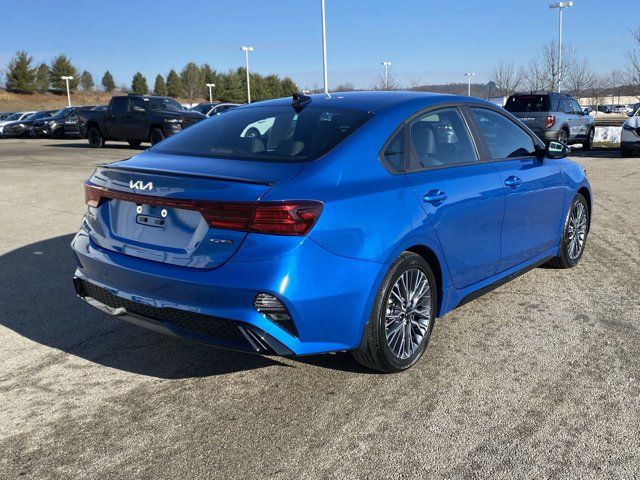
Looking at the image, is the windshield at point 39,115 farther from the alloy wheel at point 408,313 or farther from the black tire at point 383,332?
the black tire at point 383,332

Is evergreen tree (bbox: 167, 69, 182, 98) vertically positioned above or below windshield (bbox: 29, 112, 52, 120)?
above

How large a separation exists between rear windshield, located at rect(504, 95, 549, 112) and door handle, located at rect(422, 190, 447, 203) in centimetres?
1628

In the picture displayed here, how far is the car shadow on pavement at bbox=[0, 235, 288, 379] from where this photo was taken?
397cm

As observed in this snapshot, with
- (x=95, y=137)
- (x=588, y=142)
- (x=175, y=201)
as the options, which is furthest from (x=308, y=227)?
(x=95, y=137)

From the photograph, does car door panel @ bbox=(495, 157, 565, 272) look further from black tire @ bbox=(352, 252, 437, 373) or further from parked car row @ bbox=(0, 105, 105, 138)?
parked car row @ bbox=(0, 105, 105, 138)

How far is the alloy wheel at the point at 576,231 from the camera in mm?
5930

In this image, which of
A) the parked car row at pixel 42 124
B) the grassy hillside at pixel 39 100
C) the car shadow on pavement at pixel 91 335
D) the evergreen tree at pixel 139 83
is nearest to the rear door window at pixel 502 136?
the car shadow on pavement at pixel 91 335

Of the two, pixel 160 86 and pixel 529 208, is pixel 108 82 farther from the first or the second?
pixel 529 208

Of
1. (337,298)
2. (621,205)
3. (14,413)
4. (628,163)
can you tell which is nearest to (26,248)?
(14,413)

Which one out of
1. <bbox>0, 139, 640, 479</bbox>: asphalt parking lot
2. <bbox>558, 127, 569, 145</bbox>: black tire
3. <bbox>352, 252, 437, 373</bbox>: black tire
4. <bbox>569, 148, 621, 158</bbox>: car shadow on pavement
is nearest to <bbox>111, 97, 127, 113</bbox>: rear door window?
<bbox>558, 127, 569, 145</bbox>: black tire

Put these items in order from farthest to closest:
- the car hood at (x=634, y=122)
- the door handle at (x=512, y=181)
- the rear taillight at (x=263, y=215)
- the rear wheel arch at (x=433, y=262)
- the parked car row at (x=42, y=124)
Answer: the parked car row at (x=42, y=124)
the car hood at (x=634, y=122)
the door handle at (x=512, y=181)
the rear wheel arch at (x=433, y=262)
the rear taillight at (x=263, y=215)

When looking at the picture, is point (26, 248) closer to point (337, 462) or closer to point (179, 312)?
point (179, 312)

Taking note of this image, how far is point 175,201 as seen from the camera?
3.23 metres

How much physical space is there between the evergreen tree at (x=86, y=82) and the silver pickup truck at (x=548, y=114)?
286ft
